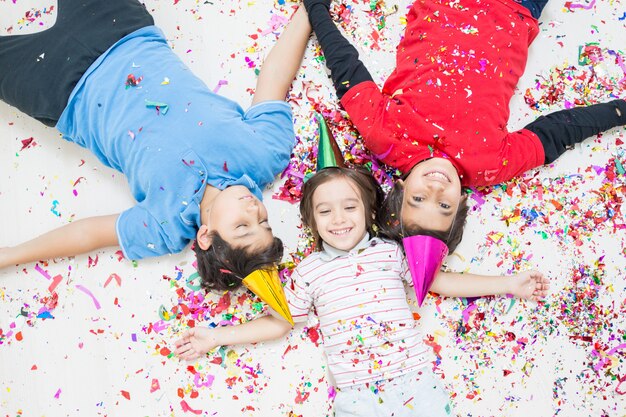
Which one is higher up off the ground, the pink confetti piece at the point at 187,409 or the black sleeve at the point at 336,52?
the black sleeve at the point at 336,52

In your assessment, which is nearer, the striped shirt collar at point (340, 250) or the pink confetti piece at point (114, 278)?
the striped shirt collar at point (340, 250)

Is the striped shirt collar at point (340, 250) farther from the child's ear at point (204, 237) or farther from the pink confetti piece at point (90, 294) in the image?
the pink confetti piece at point (90, 294)

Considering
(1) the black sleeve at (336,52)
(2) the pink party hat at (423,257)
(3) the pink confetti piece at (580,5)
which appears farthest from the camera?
(3) the pink confetti piece at (580,5)

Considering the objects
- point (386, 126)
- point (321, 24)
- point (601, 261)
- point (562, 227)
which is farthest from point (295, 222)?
point (601, 261)

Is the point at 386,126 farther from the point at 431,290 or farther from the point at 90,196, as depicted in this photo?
the point at 90,196

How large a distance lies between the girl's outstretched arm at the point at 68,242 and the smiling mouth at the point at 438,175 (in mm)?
797

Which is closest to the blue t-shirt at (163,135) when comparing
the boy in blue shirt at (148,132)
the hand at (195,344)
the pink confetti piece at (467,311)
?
the boy in blue shirt at (148,132)

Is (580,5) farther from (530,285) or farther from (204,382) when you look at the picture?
(204,382)

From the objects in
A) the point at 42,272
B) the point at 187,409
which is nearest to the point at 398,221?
the point at 187,409

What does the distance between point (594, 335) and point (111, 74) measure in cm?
141

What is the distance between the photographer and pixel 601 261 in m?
1.46

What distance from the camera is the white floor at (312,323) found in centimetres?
142

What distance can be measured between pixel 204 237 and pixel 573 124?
1.00 meters

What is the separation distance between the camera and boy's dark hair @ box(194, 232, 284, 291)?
1.29 metres
